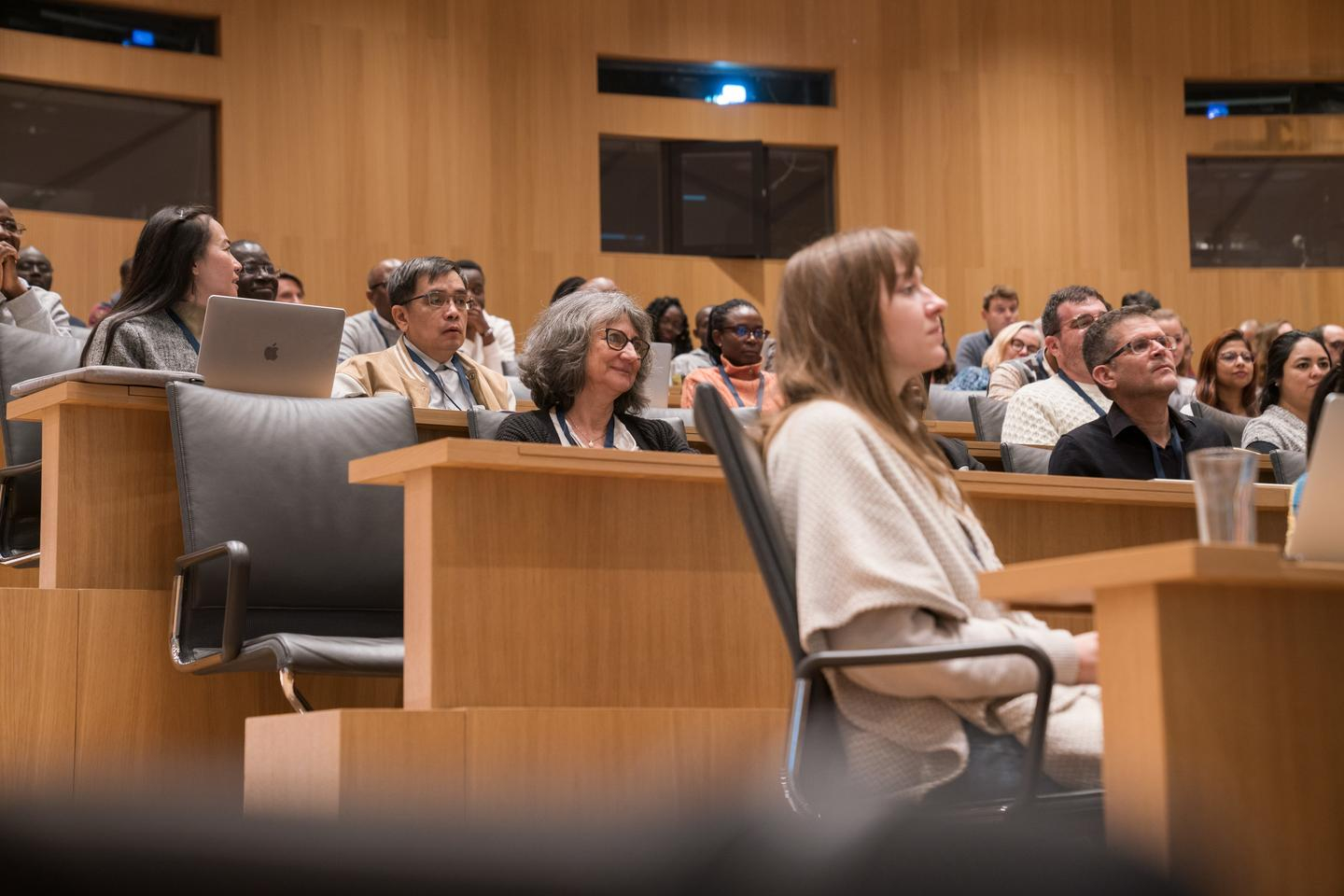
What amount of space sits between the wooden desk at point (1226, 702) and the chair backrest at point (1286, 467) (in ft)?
6.65

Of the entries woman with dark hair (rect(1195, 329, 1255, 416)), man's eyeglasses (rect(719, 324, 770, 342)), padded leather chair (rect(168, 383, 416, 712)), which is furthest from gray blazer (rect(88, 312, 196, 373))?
woman with dark hair (rect(1195, 329, 1255, 416))

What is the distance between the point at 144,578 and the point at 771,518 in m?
1.64

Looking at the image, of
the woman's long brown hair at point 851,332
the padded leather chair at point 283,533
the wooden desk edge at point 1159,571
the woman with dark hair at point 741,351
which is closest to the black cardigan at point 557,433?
the padded leather chair at point 283,533

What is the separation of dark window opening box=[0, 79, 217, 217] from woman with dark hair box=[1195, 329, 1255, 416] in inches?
175

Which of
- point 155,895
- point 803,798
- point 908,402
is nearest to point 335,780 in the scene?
point 803,798

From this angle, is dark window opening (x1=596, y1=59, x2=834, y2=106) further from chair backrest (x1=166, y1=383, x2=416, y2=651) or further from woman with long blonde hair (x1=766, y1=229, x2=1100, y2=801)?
woman with long blonde hair (x1=766, y1=229, x2=1100, y2=801)

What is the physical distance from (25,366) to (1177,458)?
2430 millimetres

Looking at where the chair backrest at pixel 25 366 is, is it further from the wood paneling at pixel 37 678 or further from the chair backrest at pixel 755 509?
the chair backrest at pixel 755 509

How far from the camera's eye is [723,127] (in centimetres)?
829

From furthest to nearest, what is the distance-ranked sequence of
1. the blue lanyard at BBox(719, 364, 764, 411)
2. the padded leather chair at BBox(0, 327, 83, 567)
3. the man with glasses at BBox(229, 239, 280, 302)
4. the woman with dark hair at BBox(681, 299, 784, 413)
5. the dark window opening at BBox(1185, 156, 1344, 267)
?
the dark window opening at BBox(1185, 156, 1344, 267), the woman with dark hair at BBox(681, 299, 784, 413), the blue lanyard at BBox(719, 364, 764, 411), the man with glasses at BBox(229, 239, 280, 302), the padded leather chair at BBox(0, 327, 83, 567)

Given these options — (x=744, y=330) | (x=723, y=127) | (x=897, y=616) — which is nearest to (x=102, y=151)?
(x=723, y=127)

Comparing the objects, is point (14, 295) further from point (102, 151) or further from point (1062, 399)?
point (102, 151)

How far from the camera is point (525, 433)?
300 cm

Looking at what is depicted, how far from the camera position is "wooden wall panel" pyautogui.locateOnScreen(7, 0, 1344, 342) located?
7.24m
